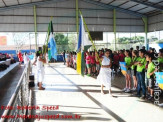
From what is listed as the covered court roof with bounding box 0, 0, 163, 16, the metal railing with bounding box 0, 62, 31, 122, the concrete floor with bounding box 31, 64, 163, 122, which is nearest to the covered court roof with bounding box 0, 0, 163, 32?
the covered court roof with bounding box 0, 0, 163, 16

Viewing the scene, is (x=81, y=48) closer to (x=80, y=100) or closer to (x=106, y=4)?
(x=80, y=100)

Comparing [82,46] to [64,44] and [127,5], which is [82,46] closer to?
[64,44]

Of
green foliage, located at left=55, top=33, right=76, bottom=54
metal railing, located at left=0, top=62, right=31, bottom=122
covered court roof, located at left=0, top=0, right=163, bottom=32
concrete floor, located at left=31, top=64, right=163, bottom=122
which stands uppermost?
covered court roof, located at left=0, top=0, right=163, bottom=32

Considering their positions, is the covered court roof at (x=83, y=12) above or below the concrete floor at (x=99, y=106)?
above

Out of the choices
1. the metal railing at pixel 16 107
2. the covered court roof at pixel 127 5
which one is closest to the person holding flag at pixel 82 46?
the metal railing at pixel 16 107

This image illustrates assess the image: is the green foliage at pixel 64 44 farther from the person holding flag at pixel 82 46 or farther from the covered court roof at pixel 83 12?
the person holding flag at pixel 82 46

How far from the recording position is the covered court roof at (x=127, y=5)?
61.3ft

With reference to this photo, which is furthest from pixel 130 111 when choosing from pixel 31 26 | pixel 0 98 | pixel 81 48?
pixel 31 26

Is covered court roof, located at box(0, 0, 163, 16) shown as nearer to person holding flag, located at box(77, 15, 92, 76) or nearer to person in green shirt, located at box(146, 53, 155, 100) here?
person holding flag, located at box(77, 15, 92, 76)

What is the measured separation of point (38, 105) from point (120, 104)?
2.14 meters

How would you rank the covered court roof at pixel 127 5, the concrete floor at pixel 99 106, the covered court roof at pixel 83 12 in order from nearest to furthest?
the concrete floor at pixel 99 106, the covered court roof at pixel 127 5, the covered court roof at pixel 83 12

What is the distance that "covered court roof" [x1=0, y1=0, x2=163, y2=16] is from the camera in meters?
18.7

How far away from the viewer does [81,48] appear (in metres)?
6.05

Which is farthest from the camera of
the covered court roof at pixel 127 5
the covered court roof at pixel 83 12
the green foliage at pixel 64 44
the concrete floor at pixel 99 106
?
the green foliage at pixel 64 44
